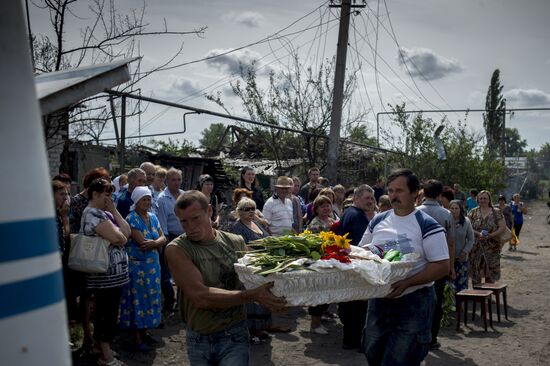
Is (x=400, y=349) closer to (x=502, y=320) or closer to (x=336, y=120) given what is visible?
(x=502, y=320)

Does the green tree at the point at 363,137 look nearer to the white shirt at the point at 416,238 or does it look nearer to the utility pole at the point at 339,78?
the utility pole at the point at 339,78

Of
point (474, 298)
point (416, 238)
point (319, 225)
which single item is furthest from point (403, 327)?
point (474, 298)

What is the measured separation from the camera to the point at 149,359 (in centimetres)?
734

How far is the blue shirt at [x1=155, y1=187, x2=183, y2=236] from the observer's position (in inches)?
356

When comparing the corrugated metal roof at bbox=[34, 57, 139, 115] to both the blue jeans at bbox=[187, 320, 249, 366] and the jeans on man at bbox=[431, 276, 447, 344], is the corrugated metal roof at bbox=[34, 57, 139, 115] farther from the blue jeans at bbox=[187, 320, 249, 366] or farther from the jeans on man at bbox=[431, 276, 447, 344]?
the jeans on man at bbox=[431, 276, 447, 344]

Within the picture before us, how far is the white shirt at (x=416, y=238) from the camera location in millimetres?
4750

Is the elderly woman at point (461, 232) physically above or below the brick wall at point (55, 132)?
below

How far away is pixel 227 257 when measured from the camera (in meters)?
4.22

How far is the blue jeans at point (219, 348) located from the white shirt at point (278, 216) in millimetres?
6126

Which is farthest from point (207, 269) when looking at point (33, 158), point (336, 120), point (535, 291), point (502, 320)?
point (336, 120)

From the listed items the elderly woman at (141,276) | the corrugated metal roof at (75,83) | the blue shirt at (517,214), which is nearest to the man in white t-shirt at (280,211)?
the elderly woman at (141,276)

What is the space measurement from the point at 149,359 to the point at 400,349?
12.0 ft

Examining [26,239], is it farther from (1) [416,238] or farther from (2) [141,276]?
(2) [141,276]

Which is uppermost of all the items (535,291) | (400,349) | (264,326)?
(400,349)
